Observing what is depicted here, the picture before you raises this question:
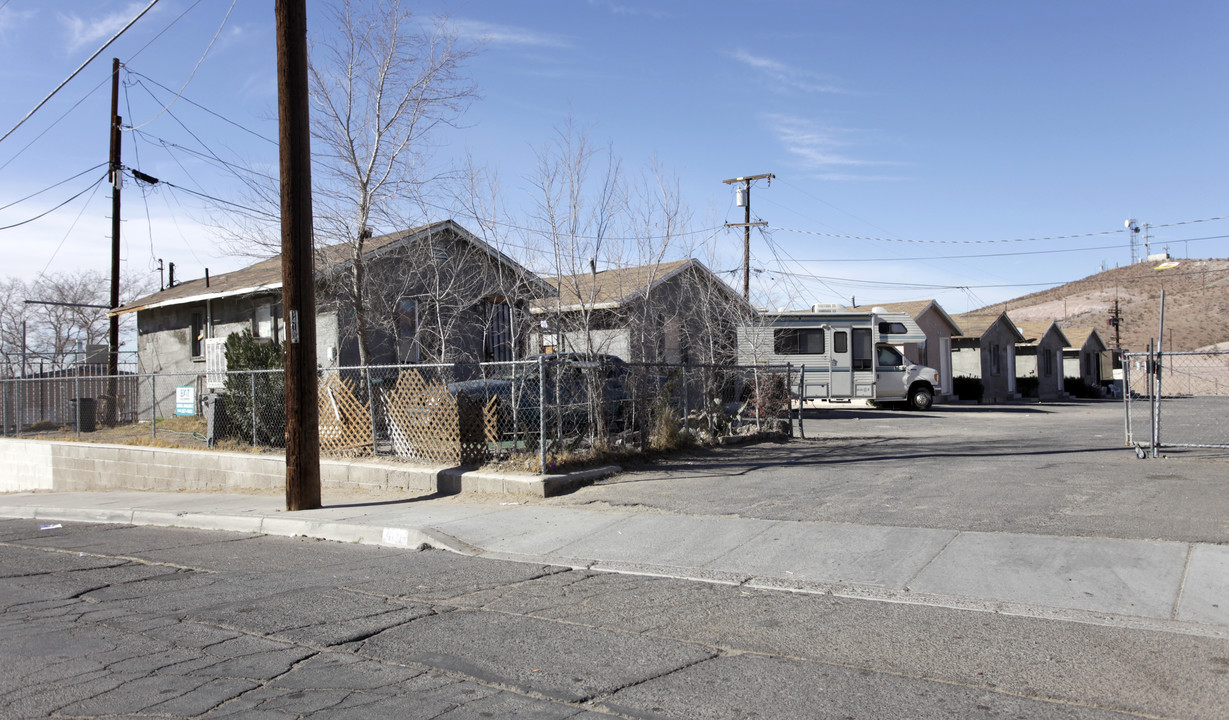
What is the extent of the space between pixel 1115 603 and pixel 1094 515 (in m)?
2.50

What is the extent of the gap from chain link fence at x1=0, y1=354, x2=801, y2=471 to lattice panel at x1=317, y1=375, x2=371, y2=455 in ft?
0.06

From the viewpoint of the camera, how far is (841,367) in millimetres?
26281

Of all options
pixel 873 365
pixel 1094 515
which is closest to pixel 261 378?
pixel 1094 515

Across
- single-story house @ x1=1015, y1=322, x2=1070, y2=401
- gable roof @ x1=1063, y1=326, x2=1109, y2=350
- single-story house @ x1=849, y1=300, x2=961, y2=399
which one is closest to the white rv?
single-story house @ x1=849, y1=300, x2=961, y2=399

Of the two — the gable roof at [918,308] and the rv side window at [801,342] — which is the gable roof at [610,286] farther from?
the gable roof at [918,308]

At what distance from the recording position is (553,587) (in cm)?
686

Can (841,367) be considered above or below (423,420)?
above

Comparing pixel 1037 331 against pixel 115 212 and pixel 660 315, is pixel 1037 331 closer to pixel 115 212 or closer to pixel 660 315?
pixel 660 315

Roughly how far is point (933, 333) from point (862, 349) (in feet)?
31.3

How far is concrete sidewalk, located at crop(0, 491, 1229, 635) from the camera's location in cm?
590

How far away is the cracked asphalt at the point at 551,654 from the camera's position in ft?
14.0

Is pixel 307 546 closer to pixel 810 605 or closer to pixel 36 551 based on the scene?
pixel 36 551

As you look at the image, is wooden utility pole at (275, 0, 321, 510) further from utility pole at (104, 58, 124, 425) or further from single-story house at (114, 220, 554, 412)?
utility pole at (104, 58, 124, 425)

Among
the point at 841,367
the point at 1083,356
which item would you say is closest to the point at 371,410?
the point at 841,367
